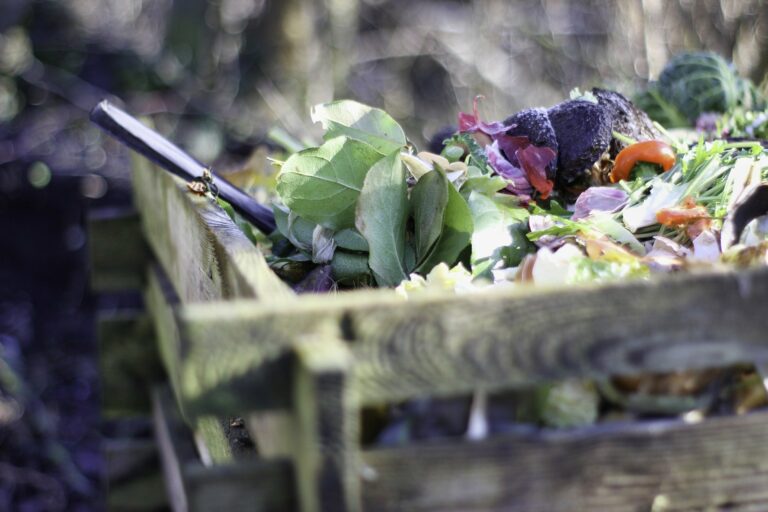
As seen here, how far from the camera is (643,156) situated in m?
1.67

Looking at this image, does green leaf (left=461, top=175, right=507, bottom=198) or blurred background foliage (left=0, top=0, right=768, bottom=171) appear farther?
blurred background foliage (left=0, top=0, right=768, bottom=171)

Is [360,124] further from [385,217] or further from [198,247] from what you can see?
[198,247]

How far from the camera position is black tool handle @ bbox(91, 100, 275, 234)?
1620 millimetres

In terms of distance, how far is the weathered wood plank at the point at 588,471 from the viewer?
0.94 m

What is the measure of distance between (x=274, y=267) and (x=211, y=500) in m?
0.68

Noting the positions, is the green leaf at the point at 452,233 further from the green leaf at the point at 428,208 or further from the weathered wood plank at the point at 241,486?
the weathered wood plank at the point at 241,486

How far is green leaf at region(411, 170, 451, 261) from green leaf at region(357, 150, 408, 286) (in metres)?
0.03

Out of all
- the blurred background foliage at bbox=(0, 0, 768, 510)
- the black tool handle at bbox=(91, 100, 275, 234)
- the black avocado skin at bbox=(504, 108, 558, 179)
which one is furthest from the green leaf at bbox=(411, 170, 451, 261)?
the blurred background foliage at bbox=(0, 0, 768, 510)

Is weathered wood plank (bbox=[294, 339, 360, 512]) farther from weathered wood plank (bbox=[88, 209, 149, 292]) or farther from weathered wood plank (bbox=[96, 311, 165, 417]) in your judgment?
weathered wood plank (bbox=[88, 209, 149, 292])

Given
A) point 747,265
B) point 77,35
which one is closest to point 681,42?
point 77,35

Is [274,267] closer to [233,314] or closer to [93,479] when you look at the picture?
[233,314]

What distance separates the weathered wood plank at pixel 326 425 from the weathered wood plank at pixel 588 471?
5cm

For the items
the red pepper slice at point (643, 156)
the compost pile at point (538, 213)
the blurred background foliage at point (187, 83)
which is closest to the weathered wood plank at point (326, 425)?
the compost pile at point (538, 213)

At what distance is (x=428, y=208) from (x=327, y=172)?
19 cm
